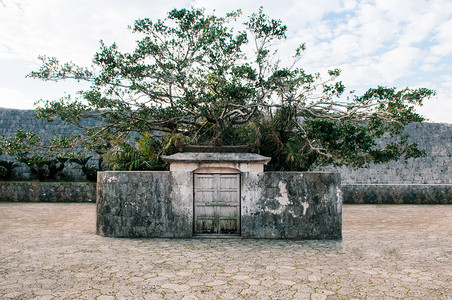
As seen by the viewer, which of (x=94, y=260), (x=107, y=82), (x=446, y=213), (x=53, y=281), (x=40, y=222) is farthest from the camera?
(x=446, y=213)

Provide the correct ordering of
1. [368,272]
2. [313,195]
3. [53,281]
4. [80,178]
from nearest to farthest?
1. [53,281]
2. [368,272]
3. [313,195]
4. [80,178]

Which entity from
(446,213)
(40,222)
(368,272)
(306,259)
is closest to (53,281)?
(306,259)

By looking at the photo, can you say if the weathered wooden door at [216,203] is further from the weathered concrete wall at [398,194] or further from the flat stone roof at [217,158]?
the weathered concrete wall at [398,194]

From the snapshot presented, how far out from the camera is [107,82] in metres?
8.55

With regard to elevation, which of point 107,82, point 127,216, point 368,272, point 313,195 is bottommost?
point 368,272

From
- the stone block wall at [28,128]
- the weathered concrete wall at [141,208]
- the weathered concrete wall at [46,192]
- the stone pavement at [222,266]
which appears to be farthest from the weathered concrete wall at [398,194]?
the stone block wall at [28,128]

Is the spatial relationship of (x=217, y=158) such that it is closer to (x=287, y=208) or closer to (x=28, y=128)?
(x=287, y=208)

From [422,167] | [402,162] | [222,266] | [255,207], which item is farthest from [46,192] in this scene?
[422,167]

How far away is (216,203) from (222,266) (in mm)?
2343

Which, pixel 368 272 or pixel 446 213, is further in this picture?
pixel 446 213

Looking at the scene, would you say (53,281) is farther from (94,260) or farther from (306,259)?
(306,259)

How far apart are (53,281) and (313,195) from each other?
16.2ft

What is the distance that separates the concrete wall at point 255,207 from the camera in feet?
23.9

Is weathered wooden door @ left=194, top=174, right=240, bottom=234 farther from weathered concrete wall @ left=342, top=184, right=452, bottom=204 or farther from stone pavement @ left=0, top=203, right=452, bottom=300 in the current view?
weathered concrete wall @ left=342, top=184, right=452, bottom=204
